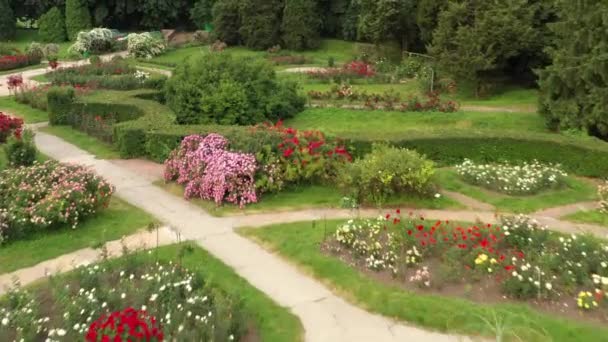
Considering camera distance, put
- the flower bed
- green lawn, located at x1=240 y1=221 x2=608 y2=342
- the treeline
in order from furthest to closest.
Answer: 1. the treeline
2. the flower bed
3. green lawn, located at x1=240 y1=221 x2=608 y2=342

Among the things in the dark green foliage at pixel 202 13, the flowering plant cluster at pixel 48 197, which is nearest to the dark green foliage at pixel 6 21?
the dark green foliage at pixel 202 13

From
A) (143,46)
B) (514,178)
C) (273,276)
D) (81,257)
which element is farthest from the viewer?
(143,46)

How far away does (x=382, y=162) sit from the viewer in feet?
35.3

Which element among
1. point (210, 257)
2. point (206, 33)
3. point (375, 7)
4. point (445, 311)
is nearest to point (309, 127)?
point (210, 257)

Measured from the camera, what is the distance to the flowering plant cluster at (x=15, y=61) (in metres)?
33.3

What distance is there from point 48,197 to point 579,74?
45.7 feet

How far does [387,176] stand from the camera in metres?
10.6

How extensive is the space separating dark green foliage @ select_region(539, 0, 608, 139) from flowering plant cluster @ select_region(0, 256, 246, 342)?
500 inches

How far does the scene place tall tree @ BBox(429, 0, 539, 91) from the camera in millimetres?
20969

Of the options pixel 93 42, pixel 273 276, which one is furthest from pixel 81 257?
pixel 93 42

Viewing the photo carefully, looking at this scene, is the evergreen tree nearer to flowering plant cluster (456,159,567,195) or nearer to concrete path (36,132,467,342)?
concrete path (36,132,467,342)

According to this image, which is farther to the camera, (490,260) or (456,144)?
(456,144)

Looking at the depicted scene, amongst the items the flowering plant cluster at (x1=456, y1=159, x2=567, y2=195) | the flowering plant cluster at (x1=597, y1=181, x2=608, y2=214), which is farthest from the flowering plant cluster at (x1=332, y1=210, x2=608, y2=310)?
the flowering plant cluster at (x1=456, y1=159, x2=567, y2=195)

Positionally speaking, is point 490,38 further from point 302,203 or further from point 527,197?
point 302,203
